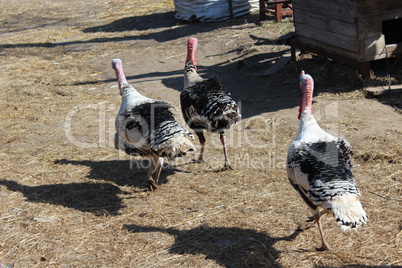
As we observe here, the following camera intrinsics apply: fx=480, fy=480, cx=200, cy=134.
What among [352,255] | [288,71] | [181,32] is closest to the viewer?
[352,255]

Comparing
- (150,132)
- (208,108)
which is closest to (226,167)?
(208,108)

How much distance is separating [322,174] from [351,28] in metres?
5.32

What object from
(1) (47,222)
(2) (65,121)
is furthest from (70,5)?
(1) (47,222)

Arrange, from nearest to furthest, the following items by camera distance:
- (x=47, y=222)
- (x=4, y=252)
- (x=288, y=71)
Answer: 1. (x=4, y=252)
2. (x=47, y=222)
3. (x=288, y=71)

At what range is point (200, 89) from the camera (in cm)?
689

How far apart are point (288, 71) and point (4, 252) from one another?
732 centimetres

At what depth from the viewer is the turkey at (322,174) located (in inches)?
158

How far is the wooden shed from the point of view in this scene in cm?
870

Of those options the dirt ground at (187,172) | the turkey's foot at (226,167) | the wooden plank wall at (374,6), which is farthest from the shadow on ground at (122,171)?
the wooden plank wall at (374,6)

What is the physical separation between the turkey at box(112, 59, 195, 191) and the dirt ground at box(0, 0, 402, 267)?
552 millimetres

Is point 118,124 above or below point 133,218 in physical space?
above

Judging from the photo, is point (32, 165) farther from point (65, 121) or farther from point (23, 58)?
point (23, 58)

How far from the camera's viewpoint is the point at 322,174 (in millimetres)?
4340

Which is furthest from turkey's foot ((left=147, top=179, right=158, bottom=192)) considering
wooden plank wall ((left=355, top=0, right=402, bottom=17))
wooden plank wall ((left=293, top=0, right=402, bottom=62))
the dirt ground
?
wooden plank wall ((left=355, top=0, right=402, bottom=17))
